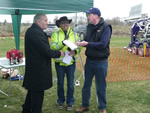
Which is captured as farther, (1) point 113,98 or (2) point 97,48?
(1) point 113,98

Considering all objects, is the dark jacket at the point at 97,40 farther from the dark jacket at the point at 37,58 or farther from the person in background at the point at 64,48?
the dark jacket at the point at 37,58

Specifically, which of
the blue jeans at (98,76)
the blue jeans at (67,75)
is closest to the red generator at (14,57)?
the blue jeans at (67,75)

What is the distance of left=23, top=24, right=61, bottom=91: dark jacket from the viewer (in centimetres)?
266

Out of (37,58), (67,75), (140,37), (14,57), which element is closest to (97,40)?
(67,75)

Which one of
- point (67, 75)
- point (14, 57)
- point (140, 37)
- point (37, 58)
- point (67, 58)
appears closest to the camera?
point (37, 58)

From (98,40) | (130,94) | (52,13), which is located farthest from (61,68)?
(52,13)

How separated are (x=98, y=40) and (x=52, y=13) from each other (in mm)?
2845

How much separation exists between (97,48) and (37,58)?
104cm

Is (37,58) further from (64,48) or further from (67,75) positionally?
(67,75)

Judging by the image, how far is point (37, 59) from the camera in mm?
2705

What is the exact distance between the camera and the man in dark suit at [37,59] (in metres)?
2.67

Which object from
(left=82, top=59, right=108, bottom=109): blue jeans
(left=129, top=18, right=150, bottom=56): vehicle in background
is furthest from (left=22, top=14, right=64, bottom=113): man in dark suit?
(left=129, top=18, right=150, bottom=56): vehicle in background

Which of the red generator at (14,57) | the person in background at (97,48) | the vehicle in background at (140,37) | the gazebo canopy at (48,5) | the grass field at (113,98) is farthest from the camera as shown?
the vehicle in background at (140,37)

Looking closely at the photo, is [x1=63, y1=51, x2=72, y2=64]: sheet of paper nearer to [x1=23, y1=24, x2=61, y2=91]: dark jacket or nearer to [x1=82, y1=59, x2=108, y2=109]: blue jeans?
[x1=82, y1=59, x2=108, y2=109]: blue jeans
